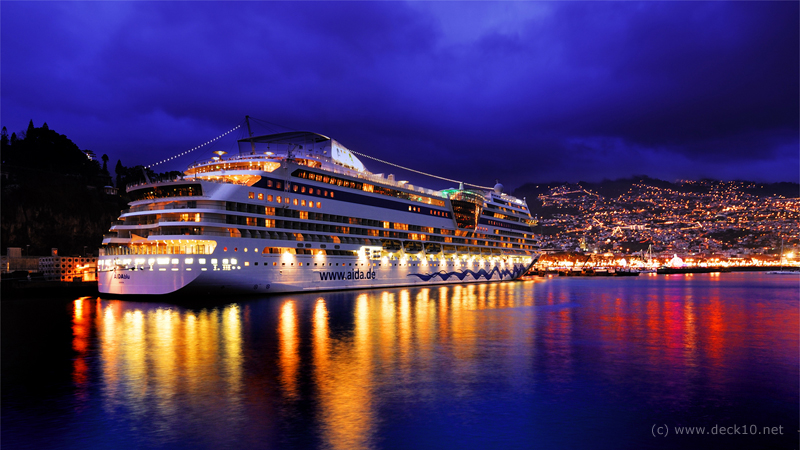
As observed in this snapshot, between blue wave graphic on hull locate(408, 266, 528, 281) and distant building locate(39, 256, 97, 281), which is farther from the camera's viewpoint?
distant building locate(39, 256, 97, 281)

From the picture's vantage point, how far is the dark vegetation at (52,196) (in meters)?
93.6

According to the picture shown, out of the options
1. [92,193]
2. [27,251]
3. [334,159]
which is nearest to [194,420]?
[334,159]

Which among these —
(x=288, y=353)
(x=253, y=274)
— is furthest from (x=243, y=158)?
(x=288, y=353)

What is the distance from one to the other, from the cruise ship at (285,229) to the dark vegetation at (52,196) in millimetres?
52561

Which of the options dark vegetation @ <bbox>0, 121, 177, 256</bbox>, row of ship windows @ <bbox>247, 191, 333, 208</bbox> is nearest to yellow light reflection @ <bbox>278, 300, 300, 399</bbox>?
row of ship windows @ <bbox>247, 191, 333, 208</bbox>

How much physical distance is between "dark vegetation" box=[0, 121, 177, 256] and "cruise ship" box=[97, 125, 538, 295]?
5256 centimetres

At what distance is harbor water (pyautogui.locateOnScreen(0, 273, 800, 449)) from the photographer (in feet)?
42.4

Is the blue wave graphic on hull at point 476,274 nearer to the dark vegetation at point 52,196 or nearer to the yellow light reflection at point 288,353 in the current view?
the yellow light reflection at point 288,353

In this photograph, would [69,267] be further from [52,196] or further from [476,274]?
[476,274]

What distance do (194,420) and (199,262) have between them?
98.6 ft

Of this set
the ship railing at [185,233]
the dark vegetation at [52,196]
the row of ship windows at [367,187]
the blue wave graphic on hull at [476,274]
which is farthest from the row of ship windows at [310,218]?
the dark vegetation at [52,196]

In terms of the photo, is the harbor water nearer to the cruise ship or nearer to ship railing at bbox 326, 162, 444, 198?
the cruise ship

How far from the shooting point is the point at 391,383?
17.8 m

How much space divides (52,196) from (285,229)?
75.6 meters
